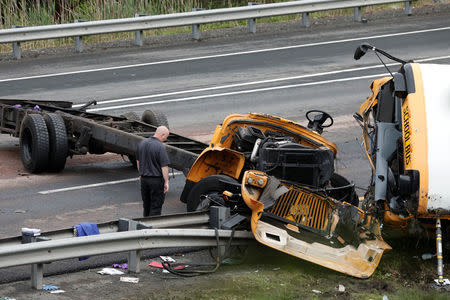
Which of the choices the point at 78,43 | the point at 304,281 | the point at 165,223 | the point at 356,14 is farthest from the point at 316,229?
the point at 356,14

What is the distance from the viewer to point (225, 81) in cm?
2072

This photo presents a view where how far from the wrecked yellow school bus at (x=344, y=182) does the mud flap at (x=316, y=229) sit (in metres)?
0.01

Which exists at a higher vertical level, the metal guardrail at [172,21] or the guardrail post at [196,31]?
the metal guardrail at [172,21]

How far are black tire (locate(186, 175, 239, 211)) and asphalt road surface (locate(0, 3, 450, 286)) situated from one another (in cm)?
132

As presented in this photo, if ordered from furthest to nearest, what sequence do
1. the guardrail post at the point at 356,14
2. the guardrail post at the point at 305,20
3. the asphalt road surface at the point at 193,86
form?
the guardrail post at the point at 356,14 → the guardrail post at the point at 305,20 → the asphalt road surface at the point at 193,86

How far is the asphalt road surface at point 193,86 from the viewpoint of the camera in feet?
43.7

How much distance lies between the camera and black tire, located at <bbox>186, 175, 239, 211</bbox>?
11.1 meters

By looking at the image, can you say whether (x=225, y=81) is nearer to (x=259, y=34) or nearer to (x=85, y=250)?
(x=259, y=34)

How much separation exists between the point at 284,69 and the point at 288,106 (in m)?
3.22

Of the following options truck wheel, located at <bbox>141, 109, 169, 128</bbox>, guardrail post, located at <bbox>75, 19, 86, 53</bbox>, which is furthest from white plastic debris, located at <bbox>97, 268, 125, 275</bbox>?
guardrail post, located at <bbox>75, 19, 86, 53</bbox>

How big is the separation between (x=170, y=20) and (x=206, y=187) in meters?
13.3

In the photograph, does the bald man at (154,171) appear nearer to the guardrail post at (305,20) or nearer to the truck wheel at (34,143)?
the truck wheel at (34,143)

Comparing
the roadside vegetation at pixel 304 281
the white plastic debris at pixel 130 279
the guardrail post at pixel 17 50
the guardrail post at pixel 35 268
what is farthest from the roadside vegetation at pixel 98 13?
the guardrail post at pixel 35 268

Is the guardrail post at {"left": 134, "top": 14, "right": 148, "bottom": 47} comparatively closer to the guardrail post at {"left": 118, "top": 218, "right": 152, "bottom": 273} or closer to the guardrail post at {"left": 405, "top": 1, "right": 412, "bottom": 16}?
the guardrail post at {"left": 405, "top": 1, "right": 412, "bottom": 16}
